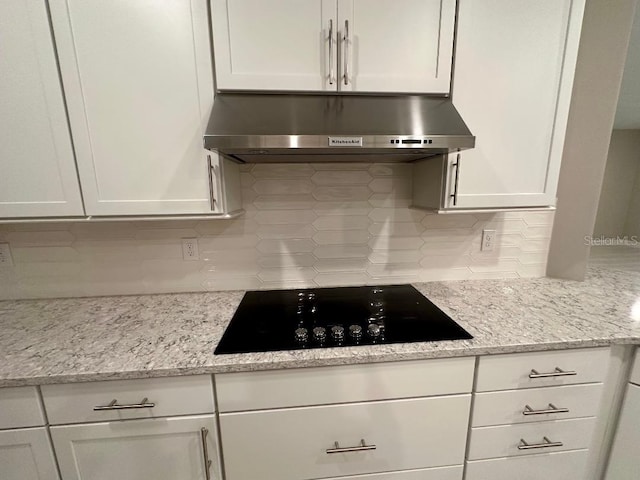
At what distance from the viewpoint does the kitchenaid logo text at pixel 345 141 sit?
87 centimetres

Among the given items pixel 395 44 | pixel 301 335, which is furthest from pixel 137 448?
pixel 395 44

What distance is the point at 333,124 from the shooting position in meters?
0.93

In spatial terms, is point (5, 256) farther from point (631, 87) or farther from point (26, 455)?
point (631, 87)

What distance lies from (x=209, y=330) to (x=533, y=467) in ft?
4.55

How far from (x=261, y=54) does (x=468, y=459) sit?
1685mm

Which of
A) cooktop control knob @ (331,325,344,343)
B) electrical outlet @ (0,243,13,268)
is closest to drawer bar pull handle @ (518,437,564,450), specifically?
cooktop control knob @ (331,325,344,343)

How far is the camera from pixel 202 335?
3.37 ft

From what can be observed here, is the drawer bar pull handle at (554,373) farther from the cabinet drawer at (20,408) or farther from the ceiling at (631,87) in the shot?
the cabinet drawer at (20,408)

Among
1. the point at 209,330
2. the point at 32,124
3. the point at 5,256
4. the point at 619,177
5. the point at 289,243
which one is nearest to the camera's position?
the point at 32,124

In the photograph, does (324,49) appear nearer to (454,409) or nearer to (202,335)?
(202,335)

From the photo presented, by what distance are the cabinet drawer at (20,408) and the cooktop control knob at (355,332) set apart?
1.02 m

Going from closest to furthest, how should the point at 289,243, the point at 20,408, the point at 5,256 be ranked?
the point at 20,408
the point at 5,256
the point at 289,243

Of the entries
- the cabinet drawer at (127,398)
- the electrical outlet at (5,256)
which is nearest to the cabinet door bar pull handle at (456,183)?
the cabinet drawer at (127,398)

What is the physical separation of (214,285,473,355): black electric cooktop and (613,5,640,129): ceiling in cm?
158
